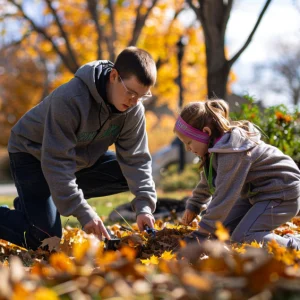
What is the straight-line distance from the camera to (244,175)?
3422 millimetres

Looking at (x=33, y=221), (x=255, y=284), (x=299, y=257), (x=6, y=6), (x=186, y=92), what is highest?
(x=6, y=6)

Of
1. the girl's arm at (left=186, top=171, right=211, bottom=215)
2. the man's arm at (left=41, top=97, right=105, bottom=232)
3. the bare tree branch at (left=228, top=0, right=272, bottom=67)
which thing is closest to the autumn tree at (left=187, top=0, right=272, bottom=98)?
the bare tree branch at (left=228, top=0, right=272, bottom=67)

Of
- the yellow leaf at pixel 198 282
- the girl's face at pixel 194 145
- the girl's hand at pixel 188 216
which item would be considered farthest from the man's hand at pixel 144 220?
the yellow leaf at pixel 198 282

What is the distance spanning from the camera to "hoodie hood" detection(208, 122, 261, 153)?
3393 mm

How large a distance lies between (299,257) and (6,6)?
42.0ft

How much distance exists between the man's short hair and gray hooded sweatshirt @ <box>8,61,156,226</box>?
0.26 meters

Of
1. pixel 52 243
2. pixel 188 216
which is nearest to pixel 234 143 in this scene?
pixel 188 216

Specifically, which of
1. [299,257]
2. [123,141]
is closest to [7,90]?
[123,141]

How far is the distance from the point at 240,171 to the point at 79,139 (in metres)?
1.19

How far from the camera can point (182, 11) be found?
1443cm

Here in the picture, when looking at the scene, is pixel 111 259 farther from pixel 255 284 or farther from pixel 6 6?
pixel 6 6

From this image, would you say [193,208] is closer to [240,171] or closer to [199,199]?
[199,199]

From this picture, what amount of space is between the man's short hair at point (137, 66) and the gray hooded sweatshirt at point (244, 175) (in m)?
0.63

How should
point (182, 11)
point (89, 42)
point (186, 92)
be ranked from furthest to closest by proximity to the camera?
1. point (186, 92)
2. point (89, 42)
3. point (182, 11)
